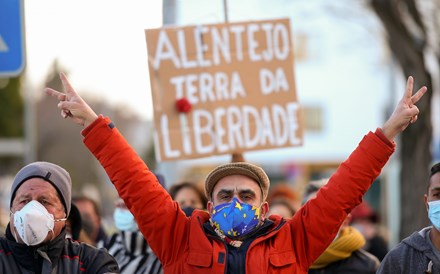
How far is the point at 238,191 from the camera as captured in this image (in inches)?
201

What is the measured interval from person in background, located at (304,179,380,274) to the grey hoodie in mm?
1276

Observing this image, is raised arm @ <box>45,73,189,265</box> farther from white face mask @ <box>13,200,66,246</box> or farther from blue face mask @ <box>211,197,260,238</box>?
white face mask @ <box>13,200,66,246</box>

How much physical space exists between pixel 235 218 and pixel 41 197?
0.94m

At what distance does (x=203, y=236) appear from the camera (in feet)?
16.7

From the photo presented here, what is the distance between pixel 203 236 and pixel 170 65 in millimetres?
2815

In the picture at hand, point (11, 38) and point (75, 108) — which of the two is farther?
point (11, 38)

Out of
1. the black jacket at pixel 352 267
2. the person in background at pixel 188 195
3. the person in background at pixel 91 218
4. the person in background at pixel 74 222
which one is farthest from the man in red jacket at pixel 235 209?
the person in background at pixel 91 218

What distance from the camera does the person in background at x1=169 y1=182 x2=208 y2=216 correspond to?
7.30 meters

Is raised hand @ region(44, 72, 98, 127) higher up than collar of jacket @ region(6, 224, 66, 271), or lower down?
higher up

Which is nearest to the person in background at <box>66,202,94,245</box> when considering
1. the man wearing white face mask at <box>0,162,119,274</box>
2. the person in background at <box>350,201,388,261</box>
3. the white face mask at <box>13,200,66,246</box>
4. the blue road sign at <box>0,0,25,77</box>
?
the man wearing white face mask at <box>0,162,119,274</box>

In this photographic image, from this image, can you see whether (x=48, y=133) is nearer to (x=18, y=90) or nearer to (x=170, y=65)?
(x=18, y=90)

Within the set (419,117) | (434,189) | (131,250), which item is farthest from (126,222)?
(419,117)

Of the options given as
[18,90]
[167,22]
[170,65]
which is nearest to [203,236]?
[170,65]

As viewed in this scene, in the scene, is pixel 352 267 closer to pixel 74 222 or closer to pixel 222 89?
pixel 222 89
